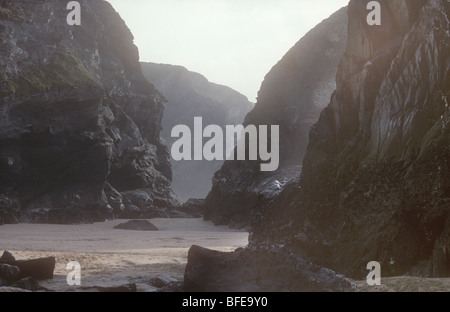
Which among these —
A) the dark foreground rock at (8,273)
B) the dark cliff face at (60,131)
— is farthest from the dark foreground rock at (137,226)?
the dark foreground rock at (8,273)

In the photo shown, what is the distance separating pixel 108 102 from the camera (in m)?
58.0

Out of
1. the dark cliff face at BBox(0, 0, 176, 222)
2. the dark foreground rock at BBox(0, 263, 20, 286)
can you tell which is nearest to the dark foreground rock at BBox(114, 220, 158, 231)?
the dark cliff face at BBox(0, 0, 176, 222)

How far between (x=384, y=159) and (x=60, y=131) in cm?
4007

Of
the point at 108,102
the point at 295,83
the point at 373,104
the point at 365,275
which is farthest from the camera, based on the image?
the point at 108,102

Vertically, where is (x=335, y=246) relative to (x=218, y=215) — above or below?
above

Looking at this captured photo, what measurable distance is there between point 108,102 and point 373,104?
46.2m

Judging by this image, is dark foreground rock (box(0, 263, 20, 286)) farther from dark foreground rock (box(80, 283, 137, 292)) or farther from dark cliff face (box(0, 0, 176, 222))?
dark cliff face (box(0, 0, 176, 222))

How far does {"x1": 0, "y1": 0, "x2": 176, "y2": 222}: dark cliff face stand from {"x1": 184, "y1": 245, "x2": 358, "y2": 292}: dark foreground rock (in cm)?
3187

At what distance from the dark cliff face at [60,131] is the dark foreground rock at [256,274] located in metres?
31.9

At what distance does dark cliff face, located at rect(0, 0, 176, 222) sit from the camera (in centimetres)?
4288

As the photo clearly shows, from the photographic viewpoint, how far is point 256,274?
9094 millimetres

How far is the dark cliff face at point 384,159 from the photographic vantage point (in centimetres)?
1155
